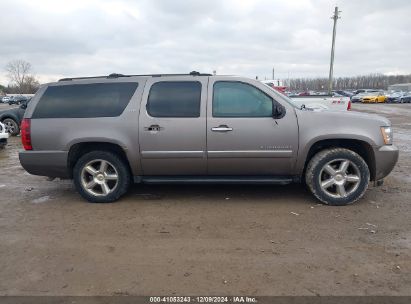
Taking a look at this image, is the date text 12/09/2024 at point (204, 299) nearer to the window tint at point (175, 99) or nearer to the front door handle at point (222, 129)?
the front door handle at point (222, 129)

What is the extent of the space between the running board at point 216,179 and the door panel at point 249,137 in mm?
115

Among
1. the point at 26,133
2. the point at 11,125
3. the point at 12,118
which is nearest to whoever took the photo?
the point at 26,133

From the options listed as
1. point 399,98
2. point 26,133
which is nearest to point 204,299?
point 26,133

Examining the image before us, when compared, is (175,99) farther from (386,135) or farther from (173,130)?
(386,135)

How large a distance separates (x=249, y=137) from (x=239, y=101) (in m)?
0.53

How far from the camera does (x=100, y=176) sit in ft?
17.5

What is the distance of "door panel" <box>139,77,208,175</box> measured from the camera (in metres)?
5.05

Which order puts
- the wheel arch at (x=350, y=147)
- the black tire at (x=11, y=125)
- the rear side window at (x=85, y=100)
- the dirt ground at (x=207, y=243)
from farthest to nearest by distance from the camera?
the black tire at (x=11, y=125), the rear side window at (x=85, y=100), the wheel arch at (x=350, y=147), the dirt ground at (x=207, y=243)

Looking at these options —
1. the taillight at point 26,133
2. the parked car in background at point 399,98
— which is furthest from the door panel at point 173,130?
the parked car in background at point 399,98

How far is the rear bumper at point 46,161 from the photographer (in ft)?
17.3

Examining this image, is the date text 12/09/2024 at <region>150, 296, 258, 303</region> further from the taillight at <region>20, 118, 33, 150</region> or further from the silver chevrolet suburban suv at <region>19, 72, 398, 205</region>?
the taillight at <region>20, 118, 33, 150</region>

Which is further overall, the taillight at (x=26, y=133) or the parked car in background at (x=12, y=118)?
the parked car in background at (x=12, y=118)

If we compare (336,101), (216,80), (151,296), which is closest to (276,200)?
(216,80)

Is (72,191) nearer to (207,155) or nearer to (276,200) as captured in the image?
(207,155)
